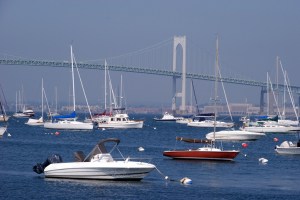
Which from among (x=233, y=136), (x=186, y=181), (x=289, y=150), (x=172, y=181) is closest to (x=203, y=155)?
(x=289, y=150)

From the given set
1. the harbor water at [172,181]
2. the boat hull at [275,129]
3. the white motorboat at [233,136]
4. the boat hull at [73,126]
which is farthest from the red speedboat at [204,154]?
the boat hull at [275,129]

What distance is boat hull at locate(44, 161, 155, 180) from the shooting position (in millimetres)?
24562

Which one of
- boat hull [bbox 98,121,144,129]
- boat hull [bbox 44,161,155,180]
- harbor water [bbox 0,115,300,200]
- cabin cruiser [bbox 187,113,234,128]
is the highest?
boat hull [bbox 44,161,155,180]

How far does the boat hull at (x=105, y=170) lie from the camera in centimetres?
2456

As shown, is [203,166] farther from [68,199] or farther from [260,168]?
[68,199]

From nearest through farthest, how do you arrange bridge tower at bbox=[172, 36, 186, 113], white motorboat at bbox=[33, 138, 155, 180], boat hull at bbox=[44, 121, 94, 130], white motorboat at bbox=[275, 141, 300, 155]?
white motorboat at bbox=[33, 138, 155, 180]
white motorboat at bbox=[275, 141, 300, 155]
boat hull at bbox=[44, 121, 94, 130]
bridge tower at bbox=[172, 36, 186, 113]

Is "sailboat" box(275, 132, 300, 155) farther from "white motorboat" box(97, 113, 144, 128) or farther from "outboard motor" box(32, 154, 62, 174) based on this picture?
"white motorboat" box(97, 113, 144, 128)

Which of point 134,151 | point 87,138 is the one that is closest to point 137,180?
point 134,151

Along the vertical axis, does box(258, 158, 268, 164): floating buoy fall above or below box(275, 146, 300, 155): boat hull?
below

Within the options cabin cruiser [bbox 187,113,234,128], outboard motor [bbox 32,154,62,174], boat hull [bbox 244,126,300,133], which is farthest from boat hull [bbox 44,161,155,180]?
cabin cruiser [bbox 187,113,234,128]

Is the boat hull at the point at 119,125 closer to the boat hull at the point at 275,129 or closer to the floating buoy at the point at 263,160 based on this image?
the boat hull at the point at 275,129

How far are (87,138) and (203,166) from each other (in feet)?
70.5

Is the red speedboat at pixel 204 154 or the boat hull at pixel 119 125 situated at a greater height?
the red speedboat at pixel 204 154

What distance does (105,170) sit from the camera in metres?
24.6
